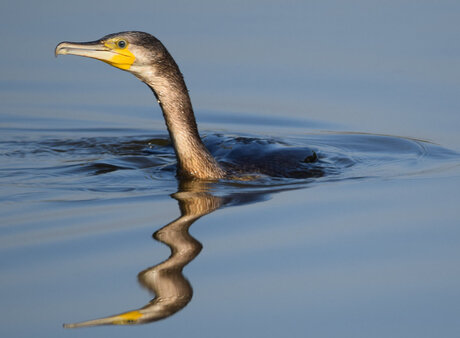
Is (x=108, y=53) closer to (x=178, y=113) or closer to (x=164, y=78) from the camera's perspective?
(x=164, y=78)

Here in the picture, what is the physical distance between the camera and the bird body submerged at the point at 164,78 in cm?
709

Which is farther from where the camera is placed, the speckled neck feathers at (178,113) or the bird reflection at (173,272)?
the speckled neck feathers at (178,113)

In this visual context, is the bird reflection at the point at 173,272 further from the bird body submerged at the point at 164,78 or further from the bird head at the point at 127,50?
the bird head at the point at 127,50

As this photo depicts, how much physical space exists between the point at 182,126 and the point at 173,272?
2.21 metres

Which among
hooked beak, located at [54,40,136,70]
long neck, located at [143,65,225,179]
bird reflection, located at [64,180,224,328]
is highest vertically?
hooked beak, located at [54,40,136,70]

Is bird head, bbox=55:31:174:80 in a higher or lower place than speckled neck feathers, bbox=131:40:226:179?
higher

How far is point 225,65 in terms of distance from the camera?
36.1 feet

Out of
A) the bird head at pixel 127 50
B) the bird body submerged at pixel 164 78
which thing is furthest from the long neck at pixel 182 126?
the bird head at pixel 127 50

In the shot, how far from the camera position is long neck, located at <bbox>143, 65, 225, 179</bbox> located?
733 centimetres

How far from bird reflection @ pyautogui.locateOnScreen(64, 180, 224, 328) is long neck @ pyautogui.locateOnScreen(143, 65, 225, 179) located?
471mm

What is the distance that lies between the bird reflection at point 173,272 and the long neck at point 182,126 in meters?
0.47

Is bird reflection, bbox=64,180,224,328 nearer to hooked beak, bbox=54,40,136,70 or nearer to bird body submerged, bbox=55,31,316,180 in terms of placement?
bird body submerged, bbox=55,31,316,180

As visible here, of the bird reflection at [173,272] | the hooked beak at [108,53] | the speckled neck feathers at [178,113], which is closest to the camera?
the bird reflection at [173,272]

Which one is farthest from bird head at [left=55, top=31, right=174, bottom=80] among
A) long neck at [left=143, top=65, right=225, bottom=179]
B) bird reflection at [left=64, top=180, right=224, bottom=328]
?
bird reflection at [left=64, top=180, right=224, bottom=328]
